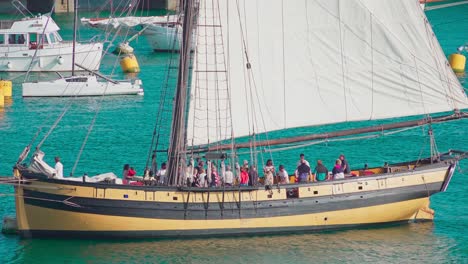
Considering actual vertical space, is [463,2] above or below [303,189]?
above

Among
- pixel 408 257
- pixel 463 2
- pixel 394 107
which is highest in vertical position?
pixel 463 2

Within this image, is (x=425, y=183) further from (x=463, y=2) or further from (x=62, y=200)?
(x=463, y=2)

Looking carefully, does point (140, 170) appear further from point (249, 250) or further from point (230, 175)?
point (249, 250)

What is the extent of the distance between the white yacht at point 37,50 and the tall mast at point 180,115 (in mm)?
46959

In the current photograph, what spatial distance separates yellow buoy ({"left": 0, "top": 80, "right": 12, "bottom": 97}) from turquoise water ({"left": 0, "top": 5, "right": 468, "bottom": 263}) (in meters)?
0.76

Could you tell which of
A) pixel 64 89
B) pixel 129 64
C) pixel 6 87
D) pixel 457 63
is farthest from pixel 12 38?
pixel 457 63

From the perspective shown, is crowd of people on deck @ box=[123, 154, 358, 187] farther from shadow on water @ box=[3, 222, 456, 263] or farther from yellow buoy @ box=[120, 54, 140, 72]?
yellow buoy @ box=[120, 54, 140, 72]

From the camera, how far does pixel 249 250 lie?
44531 mm

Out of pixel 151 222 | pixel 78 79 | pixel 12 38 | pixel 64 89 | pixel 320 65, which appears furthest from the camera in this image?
pixel 12 38

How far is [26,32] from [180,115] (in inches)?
1928

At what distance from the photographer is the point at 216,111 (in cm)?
4634

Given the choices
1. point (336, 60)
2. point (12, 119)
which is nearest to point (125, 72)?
point (12, 119)

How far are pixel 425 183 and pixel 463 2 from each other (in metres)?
91.4

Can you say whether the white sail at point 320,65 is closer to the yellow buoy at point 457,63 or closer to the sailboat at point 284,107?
the sailboat at point 284,107
